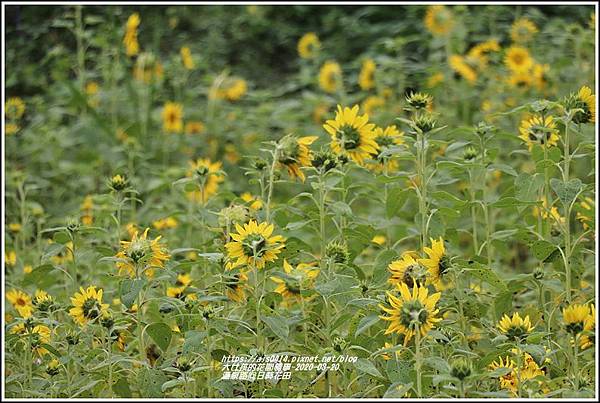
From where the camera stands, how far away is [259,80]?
5.55m

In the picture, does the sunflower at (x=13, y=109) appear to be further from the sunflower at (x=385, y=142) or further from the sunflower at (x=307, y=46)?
the sunflower at (x=385, y=142)

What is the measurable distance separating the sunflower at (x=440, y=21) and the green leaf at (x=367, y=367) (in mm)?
2835

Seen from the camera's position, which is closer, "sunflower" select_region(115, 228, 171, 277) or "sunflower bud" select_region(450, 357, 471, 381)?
"sunflower bud" select_region(450, 357, 471, 381)

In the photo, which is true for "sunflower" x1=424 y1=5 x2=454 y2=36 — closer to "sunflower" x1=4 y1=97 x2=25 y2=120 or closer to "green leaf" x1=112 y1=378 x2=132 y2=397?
"sunflower" x1=4 y1=97 x2=25 y2=120

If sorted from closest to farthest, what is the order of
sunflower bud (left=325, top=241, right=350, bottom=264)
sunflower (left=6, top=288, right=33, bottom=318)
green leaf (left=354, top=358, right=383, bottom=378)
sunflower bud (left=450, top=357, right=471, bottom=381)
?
sunflower bud (left=450, top=357, right=471, bottom=381)
green leaf (left=354, top=358, right=383, bottom=378)
sunflower bud (left=325, top=241, right=350, bottom=264)
sunflower (left=6, top=288, right=33, bottom=318)

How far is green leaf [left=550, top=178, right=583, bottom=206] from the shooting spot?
1.82m

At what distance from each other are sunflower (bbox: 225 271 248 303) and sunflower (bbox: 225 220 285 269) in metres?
0.11

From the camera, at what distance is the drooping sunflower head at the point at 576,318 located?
1.69m

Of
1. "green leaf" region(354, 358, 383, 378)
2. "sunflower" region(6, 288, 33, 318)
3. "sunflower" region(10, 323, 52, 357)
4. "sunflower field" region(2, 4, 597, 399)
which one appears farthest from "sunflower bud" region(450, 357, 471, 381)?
"sunflower" region(6, 288, 33, 318)

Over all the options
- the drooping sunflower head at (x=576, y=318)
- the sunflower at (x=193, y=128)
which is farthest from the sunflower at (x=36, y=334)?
the sunflower at (x=193, y=128)

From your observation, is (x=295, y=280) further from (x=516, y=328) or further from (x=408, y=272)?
(x=516, y=328)

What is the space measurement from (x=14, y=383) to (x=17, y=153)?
95.8 inches

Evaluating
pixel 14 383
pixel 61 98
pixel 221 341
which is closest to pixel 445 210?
pixel 221 341

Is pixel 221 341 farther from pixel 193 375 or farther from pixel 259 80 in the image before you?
pixel 259 80
